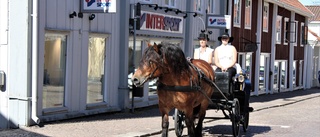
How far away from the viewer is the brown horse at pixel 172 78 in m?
8.37

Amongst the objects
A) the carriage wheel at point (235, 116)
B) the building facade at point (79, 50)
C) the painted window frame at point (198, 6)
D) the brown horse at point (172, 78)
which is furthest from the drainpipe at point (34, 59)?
the painted window frame at point (198, 6)

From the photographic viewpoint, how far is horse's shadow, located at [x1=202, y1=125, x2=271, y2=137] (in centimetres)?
1254

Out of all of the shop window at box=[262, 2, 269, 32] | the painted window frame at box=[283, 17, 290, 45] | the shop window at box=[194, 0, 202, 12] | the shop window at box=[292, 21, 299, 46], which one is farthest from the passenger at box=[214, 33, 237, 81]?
the shop window at box=[292, 21, 299, 46]

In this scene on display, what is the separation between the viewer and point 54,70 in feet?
43.5

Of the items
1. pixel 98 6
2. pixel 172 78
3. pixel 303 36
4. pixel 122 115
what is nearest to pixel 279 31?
pixel 303 36

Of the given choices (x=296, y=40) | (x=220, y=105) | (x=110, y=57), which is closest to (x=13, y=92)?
(x=110, y=57)

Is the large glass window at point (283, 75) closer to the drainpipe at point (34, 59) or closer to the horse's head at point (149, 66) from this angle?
the drainpipe at point (34, 59)

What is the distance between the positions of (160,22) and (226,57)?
22.6ft

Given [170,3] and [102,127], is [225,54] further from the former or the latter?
[170,3]

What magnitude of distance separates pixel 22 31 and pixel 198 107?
15.0ft

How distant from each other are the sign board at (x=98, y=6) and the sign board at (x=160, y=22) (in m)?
3.55

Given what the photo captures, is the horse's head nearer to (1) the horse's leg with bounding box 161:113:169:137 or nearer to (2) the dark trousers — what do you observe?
(1) the horse's leg with bounding box 161:113:169:137

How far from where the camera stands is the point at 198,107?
10.3m

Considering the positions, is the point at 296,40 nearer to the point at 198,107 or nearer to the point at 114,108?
the point at 114,108
